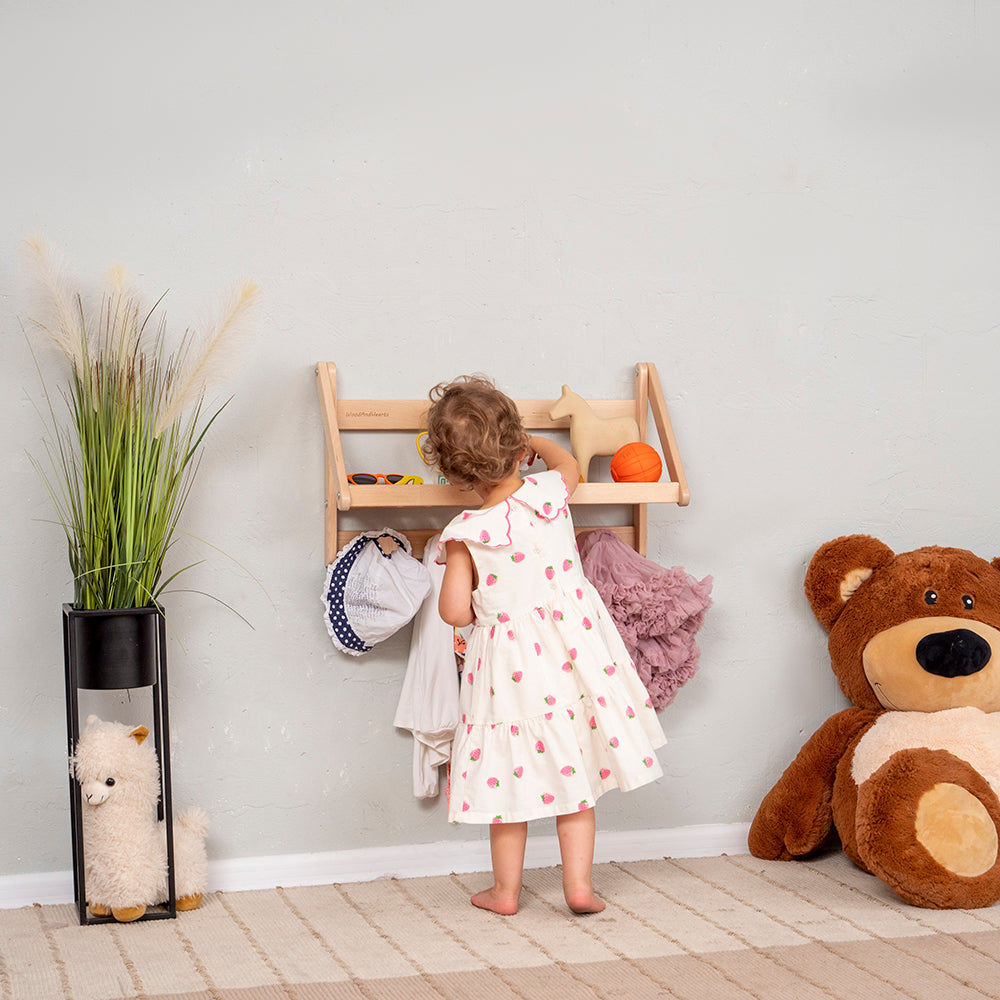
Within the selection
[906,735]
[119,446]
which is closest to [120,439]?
[119,446]

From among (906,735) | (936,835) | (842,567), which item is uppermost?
(842,567)

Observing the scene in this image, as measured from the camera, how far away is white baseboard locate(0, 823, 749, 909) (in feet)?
6.47

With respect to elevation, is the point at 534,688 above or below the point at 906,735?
above

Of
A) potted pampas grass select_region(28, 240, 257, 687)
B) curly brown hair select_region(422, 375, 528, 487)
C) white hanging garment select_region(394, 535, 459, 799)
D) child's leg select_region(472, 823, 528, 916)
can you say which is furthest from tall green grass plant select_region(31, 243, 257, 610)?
child's leg select_region(472, 823, 528, 916)

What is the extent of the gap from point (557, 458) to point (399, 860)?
0.83 meters

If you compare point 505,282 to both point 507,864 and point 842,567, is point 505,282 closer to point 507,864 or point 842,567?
point 842,567

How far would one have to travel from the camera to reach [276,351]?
2.06m

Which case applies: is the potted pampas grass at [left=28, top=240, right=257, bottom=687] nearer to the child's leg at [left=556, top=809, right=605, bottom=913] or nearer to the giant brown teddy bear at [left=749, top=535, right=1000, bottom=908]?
the child's leg at [left=556, top=809, right=605, bottom=913]

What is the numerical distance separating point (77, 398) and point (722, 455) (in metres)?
1.23

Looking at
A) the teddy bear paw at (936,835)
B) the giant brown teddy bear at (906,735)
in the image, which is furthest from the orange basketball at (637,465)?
the teddy bear paw at (936,835)

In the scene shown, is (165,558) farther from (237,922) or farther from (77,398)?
(237,922)

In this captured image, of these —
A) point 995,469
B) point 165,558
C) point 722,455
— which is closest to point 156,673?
point 165,558

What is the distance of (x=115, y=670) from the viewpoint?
5.95ft

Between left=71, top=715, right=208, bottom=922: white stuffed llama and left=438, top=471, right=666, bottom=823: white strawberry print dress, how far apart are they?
0.51 metres
